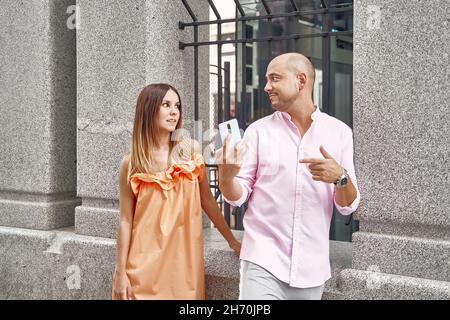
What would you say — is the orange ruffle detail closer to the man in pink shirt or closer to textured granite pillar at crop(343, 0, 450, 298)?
the man in pink shirt

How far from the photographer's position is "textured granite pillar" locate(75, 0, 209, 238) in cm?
476

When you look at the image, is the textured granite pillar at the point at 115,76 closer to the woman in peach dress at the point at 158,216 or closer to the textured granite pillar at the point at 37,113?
the textured granite pillar at the point at 37,113

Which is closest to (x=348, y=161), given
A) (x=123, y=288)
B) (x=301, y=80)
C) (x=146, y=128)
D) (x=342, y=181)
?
(x=342, y=181)

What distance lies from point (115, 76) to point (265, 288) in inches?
96.5

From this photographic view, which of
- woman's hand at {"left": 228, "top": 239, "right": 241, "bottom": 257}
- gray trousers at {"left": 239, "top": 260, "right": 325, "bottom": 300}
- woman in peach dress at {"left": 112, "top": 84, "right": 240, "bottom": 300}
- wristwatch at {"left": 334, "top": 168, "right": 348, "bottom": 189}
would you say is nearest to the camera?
wristwatch at {"left": 334, "top": 168, "right": 348, "bottom": 189}

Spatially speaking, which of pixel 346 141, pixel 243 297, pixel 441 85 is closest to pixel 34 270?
pixel 243 297

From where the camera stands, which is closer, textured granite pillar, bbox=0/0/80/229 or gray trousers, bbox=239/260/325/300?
gray trousers, bbox=239/260/325/300

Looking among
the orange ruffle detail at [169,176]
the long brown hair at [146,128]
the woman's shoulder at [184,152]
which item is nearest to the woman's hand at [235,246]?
the orange ruffle detail at [169,176]

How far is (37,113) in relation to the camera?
214 inches

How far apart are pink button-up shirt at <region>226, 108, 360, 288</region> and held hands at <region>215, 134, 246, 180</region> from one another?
36 centimetres

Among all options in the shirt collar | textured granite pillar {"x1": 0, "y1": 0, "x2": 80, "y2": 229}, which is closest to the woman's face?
the shirt collar

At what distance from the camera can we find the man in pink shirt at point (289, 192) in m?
3.28

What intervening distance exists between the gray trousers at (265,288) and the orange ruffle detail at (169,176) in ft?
2.64

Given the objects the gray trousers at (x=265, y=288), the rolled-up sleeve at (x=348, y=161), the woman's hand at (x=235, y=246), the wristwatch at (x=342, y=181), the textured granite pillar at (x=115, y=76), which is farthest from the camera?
the textured granite pillar at (x=115, y=76)
